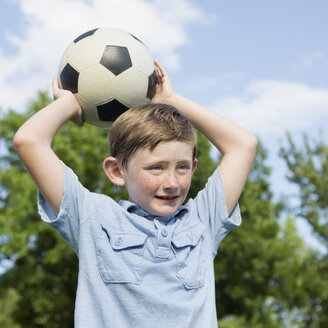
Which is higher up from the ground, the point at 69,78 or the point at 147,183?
the point at 69,78

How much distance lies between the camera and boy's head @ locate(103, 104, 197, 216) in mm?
2773

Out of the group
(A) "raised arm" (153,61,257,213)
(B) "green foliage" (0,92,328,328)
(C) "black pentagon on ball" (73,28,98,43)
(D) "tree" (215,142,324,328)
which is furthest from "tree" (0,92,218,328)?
(A) "raised arm" (153,61,257,213)

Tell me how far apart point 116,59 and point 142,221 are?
1.53 meters

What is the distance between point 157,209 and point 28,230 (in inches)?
A: 707

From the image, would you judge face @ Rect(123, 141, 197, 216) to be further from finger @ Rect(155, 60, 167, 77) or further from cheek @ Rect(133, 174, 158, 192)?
finger @ Rect(155, 60, 167, 77)

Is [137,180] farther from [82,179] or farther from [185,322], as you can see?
[82,179]

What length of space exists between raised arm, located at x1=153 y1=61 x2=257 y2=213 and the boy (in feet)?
0.05

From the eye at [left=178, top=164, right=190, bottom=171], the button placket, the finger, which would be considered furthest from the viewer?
the finger

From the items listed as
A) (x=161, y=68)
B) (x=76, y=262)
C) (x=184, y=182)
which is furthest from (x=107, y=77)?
(x=76, y=262)

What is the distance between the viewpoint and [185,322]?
8.44 ft

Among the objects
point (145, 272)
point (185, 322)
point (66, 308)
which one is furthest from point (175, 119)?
point (66, 308)

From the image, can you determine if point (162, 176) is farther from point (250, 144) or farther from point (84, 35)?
point (84, 35)

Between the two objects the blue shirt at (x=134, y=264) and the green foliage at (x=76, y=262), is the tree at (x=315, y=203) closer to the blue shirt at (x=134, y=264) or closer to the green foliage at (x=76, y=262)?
the green foliage at (x=76, y=262)

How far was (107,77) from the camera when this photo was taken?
3738 millimetres
